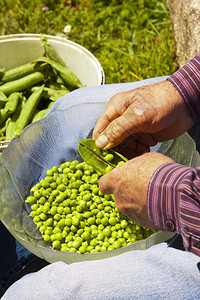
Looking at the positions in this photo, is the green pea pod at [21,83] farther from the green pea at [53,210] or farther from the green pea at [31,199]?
the green pea at [53,210]

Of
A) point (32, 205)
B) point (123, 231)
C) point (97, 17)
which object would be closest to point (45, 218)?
point (32, 205)

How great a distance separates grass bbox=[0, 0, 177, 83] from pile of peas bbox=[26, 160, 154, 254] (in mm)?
1888

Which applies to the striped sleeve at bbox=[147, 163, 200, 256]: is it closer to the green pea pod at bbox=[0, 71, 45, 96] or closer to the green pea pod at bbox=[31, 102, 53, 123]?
the green pea pod at bbox=[31, 102, 53, 123]

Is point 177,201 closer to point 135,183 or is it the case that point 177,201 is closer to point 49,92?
point 135,183

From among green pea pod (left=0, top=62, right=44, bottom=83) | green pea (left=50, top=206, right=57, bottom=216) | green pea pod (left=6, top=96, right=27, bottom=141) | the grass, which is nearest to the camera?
green pea (left=50, top=206, right=57, bottom=216)

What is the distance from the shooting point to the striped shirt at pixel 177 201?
45.2 inches

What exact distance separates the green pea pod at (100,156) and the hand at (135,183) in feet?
0.59

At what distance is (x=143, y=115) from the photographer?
1.57 m

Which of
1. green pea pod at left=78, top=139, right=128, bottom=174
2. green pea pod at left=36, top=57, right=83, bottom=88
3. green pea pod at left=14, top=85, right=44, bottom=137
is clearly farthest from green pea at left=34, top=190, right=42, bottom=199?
green pea pod at left=36, top=57, right=83, bottom=88

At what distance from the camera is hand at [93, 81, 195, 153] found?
157 cm

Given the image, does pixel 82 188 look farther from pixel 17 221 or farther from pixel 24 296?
pixel 24 296

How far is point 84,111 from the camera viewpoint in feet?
6.59

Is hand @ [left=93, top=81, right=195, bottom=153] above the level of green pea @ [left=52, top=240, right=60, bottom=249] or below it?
above

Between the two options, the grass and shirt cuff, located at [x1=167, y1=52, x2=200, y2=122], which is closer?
shirt cuff, located at [x1=167, y1=52, x2=200, y2=122]
